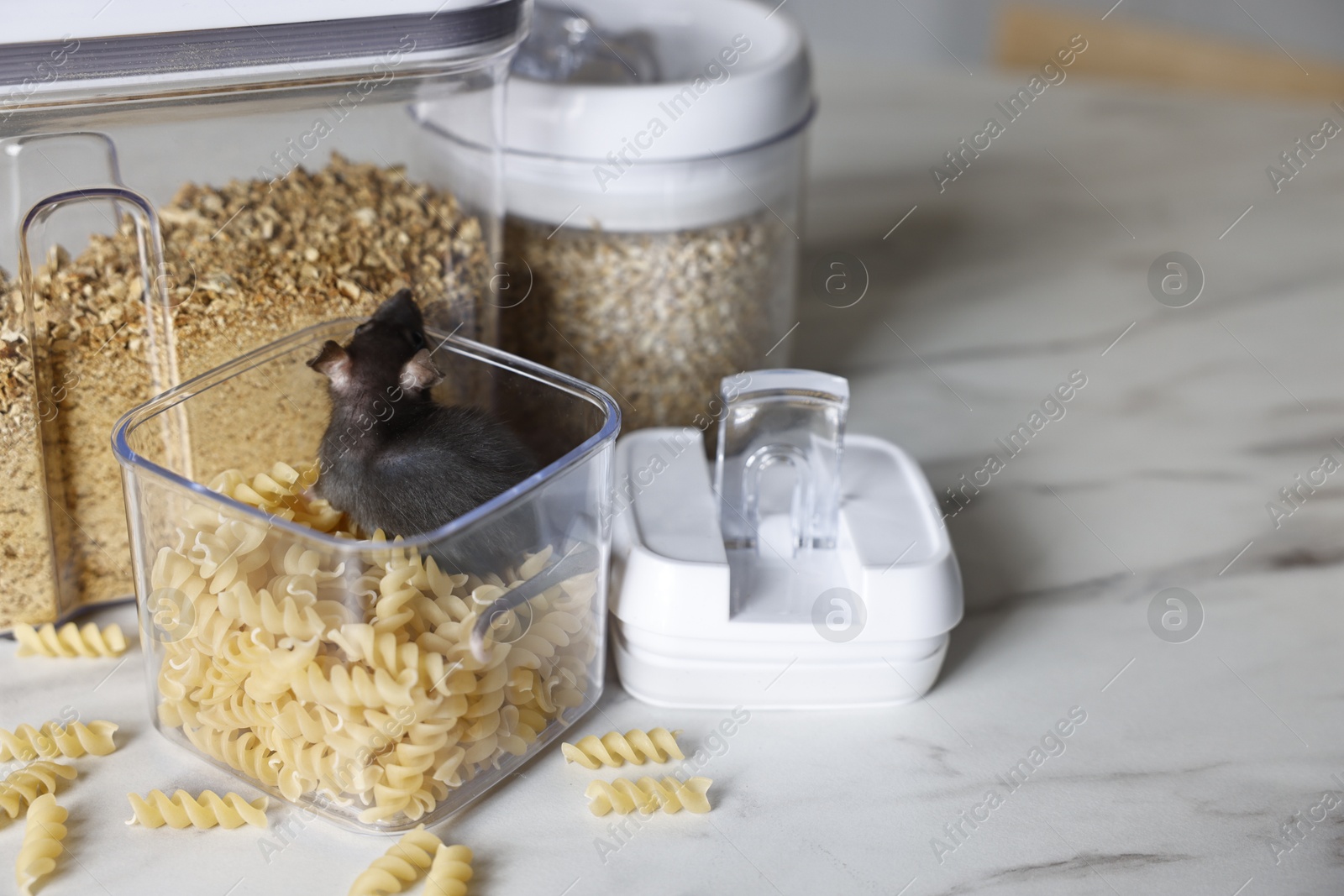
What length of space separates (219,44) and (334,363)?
15 centimetres

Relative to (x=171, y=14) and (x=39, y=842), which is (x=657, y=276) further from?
(x=39, y=842)

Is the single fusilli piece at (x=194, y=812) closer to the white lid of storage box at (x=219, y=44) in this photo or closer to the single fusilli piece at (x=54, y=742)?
the single fusilli piece at (x=54, y=742)

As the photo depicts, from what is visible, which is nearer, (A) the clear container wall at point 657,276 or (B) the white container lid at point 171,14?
(B) the white container lid at point 171,14

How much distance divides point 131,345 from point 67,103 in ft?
0.41

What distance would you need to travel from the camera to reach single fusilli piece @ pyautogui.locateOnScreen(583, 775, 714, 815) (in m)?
0.56

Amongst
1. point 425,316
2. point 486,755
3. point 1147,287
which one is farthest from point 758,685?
point 1147,287

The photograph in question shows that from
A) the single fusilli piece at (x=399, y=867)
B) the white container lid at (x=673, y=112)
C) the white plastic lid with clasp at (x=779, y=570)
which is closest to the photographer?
the single fusilli piece at (x=399, y=867)

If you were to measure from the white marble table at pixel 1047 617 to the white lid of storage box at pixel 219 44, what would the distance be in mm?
287

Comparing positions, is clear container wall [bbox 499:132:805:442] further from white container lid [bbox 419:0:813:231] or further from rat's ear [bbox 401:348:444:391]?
rat's ear [bbox 401:348:444:391]

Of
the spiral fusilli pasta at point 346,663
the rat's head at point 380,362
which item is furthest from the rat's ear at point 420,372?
the spiral fusilli pasta at point 346,663

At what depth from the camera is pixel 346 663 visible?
1.68 ft

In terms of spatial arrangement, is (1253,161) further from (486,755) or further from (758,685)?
(486,755)

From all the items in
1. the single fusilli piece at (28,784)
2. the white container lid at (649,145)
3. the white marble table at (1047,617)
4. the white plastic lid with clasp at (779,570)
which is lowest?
the white marble table at (1047,617)

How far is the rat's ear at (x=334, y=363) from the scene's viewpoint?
1.99 feet
